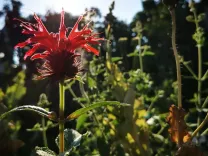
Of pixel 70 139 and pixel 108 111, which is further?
pixel 108 111

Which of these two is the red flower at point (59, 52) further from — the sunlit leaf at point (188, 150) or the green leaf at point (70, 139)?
the sunlit leaf at point (188, 150)

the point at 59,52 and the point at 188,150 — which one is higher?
the point at 59,52

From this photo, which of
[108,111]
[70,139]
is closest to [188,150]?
[70,139]

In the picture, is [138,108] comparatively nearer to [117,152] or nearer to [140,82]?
[117,152]

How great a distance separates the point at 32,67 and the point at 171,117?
1026 millimetres

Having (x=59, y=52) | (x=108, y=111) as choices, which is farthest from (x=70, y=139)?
(x=108, y=111)

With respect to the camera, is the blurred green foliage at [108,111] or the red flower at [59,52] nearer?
the red flower at [59,52]

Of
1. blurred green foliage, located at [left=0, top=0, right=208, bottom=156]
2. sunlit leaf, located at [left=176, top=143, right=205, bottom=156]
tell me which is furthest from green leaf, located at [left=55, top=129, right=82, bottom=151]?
sunlit leaf, located at [left=176, top=143, right=205, bottom=156]

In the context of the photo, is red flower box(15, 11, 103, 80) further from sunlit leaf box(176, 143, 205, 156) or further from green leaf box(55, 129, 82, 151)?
sunlit leaf box(176, 143, 205, 156)

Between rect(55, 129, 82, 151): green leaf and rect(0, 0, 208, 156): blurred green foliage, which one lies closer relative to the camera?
rect(55, 129, 82, 151): green leaf

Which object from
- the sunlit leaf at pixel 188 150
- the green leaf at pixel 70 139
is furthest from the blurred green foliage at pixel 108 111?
the sunlit leaf at pixel 188 150

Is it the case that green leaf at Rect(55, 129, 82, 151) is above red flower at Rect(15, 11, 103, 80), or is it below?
below

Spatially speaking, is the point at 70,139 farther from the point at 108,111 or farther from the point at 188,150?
the point at 108,111

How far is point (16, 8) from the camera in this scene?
1877 mm
